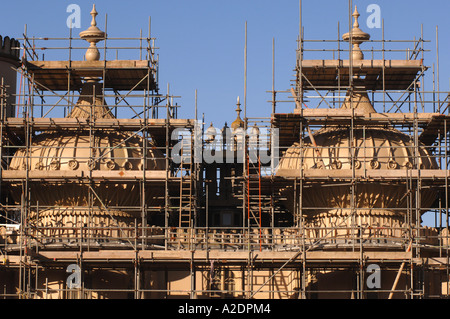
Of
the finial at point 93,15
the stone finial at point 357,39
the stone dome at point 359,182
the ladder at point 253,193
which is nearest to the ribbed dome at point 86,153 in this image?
the ladder at point 253,193

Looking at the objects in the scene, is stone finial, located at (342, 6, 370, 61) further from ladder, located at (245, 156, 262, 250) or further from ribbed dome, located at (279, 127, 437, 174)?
ladder, located at (245, 156, 262, 250)

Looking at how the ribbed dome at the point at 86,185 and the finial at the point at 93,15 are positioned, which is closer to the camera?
the ribbed dome at the point at 86,185

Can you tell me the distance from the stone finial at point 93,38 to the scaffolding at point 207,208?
0.75 metres

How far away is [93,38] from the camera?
2864 inches

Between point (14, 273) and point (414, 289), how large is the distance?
61.9 feet

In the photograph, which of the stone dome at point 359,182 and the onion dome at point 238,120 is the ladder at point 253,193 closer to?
the stone dome at point 359,182

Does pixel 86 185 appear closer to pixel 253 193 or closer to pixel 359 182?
pixel 253 193

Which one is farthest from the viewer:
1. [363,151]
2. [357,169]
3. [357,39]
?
[357,39]

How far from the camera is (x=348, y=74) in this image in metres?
71.8

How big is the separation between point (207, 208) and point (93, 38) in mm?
11325

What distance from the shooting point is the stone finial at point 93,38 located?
7200 cm

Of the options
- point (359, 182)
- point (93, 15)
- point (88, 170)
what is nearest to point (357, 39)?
point (359, 182)
